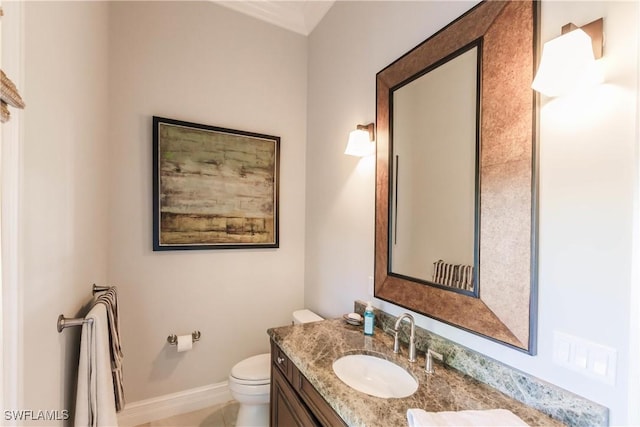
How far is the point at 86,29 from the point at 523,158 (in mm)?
2065

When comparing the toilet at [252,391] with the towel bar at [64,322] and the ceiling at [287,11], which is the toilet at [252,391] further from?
the ceiling at [287,11]

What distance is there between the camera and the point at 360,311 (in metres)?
1.81

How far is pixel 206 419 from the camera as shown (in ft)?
6.92

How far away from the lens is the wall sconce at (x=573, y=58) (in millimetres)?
819

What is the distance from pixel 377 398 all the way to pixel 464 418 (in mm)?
282

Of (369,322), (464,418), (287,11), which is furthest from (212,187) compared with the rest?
(464,418)

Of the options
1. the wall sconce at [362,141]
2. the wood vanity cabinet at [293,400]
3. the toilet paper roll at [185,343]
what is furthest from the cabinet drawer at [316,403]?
the wall sconce at [362,141]

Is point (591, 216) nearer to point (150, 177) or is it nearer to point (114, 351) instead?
point (114, 351)

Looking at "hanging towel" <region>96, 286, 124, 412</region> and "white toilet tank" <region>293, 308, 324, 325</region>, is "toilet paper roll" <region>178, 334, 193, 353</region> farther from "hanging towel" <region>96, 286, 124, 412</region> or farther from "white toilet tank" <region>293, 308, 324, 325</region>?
"white toilet tank" <region>293, 308, 324, 325</region>

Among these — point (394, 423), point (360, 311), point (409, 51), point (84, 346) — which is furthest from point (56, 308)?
point (409, 51)

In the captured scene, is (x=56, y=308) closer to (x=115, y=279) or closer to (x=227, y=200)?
(x=115, y=279)

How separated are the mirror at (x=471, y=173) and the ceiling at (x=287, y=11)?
3.92 ft

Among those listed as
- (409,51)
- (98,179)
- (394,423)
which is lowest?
(394,423)

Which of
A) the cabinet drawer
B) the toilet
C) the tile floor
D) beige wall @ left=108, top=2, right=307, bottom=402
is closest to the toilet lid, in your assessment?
the toilet
